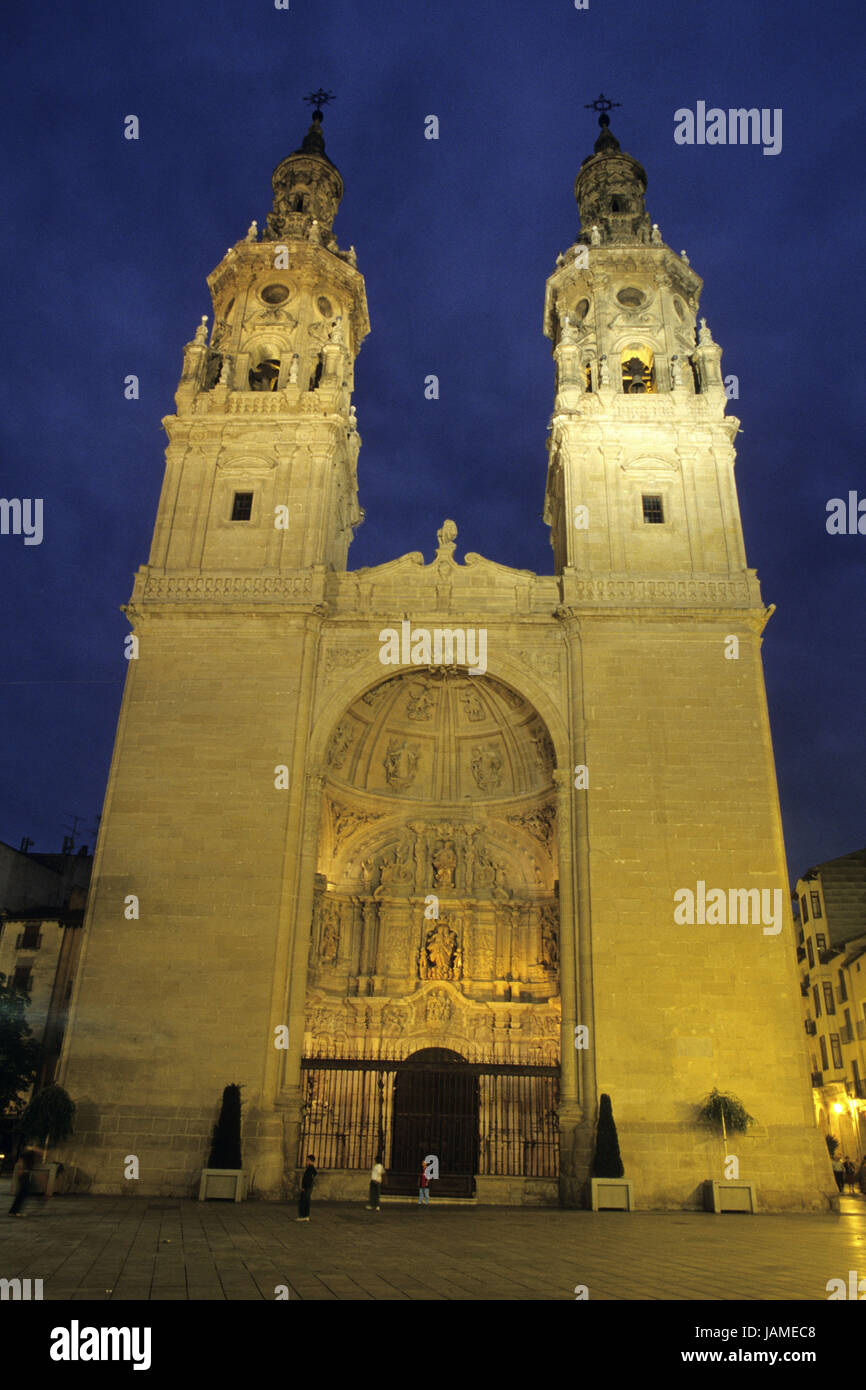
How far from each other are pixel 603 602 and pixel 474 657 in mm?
3664

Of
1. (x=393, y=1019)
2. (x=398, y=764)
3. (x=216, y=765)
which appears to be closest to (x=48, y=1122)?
(x=216, y=765)

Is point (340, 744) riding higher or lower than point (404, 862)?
higher

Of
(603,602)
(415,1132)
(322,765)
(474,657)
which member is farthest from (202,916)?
(603,602)

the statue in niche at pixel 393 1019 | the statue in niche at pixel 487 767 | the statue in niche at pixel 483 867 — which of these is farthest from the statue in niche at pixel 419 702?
the statue in niche at pixel 393 1019

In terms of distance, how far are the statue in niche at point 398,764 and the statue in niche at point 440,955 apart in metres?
4.06

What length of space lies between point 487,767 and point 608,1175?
1154 centimetres

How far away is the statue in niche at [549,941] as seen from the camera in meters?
24.6

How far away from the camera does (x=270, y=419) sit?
2706 centimetres

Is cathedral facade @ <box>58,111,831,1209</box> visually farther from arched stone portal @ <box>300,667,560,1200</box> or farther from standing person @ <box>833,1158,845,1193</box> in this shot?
standing person @ <box>833,1158,845,1193</box>

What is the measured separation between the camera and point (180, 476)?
87.2 feet

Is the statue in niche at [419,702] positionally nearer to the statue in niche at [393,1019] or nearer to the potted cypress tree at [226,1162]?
the statue in niche at [393,1019]

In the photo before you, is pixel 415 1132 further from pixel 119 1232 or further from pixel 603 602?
pixel 603 602

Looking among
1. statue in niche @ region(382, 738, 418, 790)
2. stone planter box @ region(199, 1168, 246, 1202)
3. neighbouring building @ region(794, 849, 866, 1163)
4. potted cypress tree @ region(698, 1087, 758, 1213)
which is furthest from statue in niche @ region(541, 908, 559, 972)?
neighbouring building @ region(794, 849, 866, 1163)

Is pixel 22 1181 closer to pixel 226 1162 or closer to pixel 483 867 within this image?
pixel 226 1162
